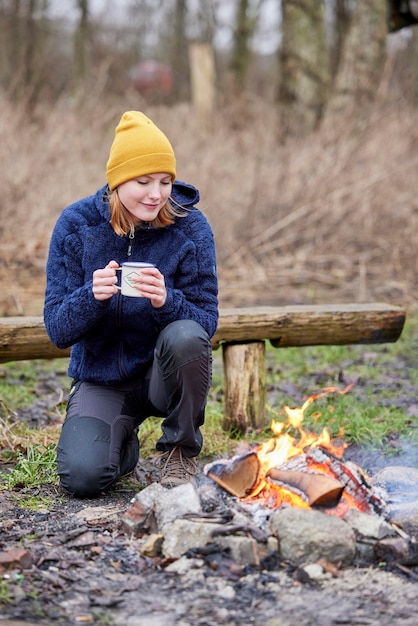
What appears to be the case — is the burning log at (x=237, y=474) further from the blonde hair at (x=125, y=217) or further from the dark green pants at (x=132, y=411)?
the blonde hair at (x=125, y=217)

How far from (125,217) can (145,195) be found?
0.57ft

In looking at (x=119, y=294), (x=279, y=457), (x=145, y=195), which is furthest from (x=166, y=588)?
Result: (x=145, y=195)

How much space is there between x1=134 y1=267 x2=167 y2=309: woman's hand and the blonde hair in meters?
0.37

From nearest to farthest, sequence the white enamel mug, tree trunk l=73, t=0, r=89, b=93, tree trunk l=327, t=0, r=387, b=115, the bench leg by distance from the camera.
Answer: the white enamel mug, the bench leg, tree trunk l=327, t=0, r=387, b=115, tree trunk l=73, t=0, r=89, b=93

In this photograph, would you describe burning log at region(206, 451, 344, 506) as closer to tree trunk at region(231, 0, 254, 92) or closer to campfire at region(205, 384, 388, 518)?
campfire at region(205, 384, 388, 518)

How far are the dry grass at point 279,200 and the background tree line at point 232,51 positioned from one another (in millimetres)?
897

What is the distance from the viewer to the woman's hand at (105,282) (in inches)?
141

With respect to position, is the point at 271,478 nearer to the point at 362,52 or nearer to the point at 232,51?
the point at 362,52

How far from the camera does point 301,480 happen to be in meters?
3.29

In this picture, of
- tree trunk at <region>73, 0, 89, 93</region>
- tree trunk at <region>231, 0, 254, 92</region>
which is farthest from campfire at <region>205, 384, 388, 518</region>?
tree trunk at <region>231, 0, 254, 92</region>

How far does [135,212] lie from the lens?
379cm

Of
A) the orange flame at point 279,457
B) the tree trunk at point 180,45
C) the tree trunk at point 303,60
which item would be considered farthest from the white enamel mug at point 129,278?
the tree trunk at point 180,45

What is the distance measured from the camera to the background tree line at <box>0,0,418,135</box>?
40.9ft

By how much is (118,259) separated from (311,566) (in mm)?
1693
